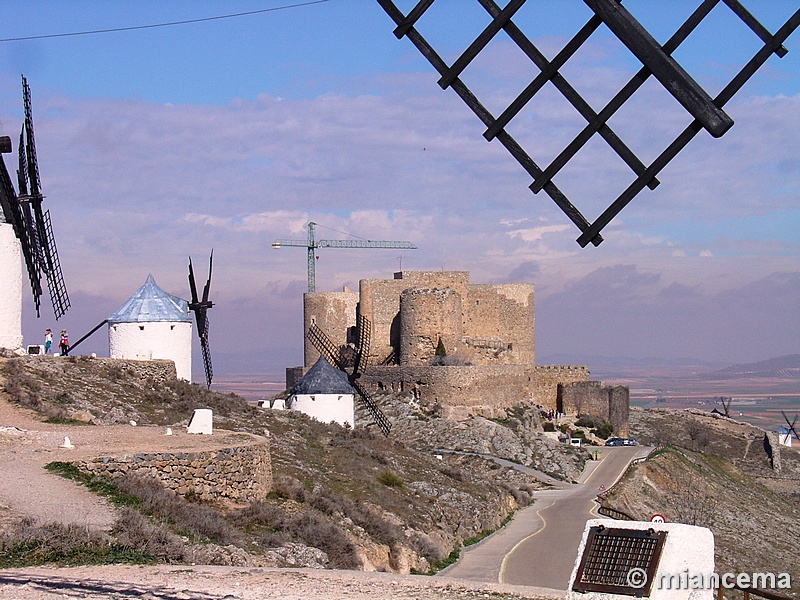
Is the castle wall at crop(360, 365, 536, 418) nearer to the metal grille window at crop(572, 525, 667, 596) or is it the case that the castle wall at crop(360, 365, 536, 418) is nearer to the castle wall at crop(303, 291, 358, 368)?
the castle wall at crop(303, 291, 358, 368)

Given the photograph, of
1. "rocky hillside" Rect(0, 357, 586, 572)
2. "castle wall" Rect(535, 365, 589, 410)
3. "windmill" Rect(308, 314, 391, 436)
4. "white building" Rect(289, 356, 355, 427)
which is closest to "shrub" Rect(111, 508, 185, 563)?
"rocky hillside" Rect(0, 357, 586, 572)

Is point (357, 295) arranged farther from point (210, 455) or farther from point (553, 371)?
point (210, 455)

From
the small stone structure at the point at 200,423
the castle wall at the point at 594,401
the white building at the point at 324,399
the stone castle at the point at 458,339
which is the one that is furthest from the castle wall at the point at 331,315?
the small stone structure at the point at 200,423

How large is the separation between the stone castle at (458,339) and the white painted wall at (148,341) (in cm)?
1327

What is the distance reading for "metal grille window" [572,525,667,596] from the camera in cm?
673

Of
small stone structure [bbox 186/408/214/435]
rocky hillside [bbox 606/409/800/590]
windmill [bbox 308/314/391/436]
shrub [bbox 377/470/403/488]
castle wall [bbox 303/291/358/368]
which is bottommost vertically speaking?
rocky hillside [bbox 606/409/800/590]

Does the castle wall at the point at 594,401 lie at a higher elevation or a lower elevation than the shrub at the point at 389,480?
higher

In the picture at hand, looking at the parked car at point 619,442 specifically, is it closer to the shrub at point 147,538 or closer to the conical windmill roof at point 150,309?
the conical windmill roof at point 150,309

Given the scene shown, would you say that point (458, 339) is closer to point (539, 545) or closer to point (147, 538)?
point (539, 545)

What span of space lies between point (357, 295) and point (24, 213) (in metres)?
19.1

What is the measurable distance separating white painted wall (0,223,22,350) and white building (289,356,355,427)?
7511mm

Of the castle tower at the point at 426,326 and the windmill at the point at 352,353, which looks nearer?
the windmill at the point at 352,353

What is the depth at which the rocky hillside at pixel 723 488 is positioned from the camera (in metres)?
24.3

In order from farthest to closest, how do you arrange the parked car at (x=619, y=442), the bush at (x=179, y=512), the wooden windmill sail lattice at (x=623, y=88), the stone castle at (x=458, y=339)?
the parked car at (x=619, y=442) → the stone castle at (x=458, y=339) → the bush at (x=179, y=512) → the wooden windmill sail lattice at (x=623, y=88)
